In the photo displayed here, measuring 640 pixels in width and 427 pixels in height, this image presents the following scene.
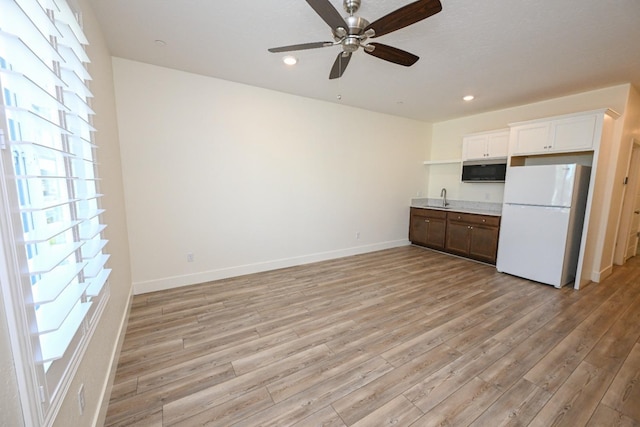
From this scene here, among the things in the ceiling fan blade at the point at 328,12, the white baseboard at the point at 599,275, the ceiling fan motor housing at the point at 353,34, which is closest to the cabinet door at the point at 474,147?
the white baseboard at the point at 599,275

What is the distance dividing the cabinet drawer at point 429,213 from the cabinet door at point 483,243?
1.95ft

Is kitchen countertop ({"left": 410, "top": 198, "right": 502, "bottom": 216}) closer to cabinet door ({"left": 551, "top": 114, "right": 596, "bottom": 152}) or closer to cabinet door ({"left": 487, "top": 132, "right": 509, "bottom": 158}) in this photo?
cabinet door ({"left": 487, "top": 132, "right": 509, "bottom": 158})

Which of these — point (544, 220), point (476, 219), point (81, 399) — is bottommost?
point (81, 399)

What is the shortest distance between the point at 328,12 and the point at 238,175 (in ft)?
8.09

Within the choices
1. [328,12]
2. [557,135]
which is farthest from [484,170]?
[328,12]

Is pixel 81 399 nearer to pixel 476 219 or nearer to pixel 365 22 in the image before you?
pixel 365 22

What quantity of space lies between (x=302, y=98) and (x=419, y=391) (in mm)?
3907

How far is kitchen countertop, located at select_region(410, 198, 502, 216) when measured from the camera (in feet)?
15.1

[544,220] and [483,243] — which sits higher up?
[544,220]

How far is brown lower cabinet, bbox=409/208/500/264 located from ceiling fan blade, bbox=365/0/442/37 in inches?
142

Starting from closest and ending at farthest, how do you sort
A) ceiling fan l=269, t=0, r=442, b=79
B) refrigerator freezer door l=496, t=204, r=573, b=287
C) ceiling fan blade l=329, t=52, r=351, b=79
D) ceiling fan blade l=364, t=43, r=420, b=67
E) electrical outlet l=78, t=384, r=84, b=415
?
1. electrical outlet l=78, t=384, r=84, b=415
2. ceiling fan l=269, t=0, r=442, b=79
3. ceiling fan blade l=364, t=43, r=420, b=67
4. ceiling fan blade l=329, t=52, r=351, b=79
5. refrigerator freezer door l=496, t=204, r=573, b=287

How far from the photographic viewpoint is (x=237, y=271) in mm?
3732

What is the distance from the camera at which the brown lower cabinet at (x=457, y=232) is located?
4238 millimetres

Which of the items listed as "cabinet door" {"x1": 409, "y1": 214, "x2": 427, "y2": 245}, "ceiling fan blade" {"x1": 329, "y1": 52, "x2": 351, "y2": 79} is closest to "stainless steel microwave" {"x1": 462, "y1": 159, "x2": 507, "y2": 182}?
"cabinet door" {"x1": 409, "y1": 214, "x2": 427, "y2": 245}
